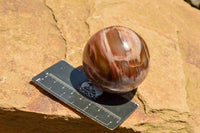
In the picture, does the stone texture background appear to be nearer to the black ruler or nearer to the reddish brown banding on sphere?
the black ruler

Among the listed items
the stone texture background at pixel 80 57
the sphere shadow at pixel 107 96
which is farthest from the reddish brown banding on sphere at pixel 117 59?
the stone texture background at pixel 80 57

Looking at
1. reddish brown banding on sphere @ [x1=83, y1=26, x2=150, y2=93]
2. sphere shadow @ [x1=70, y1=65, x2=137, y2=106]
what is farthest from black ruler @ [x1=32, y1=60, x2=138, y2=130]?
reddish brown banding on sphere @ [x1=83, y1=26, x2=150, y2=93]

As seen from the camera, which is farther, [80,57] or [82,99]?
[80,57]

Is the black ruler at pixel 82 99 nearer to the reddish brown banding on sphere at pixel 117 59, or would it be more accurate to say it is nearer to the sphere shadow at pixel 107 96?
the sphere shadow at pixel 107 96

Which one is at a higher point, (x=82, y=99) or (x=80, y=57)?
(x=80, y=57)

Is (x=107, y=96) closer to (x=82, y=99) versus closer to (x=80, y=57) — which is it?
(x=82, y=99)

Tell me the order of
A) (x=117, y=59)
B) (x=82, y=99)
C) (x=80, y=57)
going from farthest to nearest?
(x=80, y=57), (x=82, y=99), (x=117, y=59)

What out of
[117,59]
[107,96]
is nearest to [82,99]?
[107,96]
